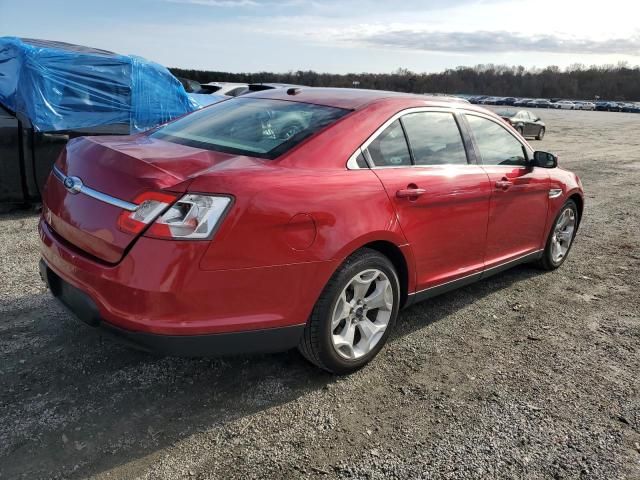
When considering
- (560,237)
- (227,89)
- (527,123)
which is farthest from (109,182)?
(527,123)

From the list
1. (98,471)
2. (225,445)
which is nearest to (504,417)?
(225,445)

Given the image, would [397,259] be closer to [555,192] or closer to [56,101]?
[555,192]

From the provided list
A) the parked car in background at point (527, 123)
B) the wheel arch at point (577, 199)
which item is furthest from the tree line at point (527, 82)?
the wheel arch at point (577, 199)

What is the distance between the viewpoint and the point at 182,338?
2408 millimetres

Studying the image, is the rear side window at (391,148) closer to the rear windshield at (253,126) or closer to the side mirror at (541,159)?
the rear windshield at (253,126)

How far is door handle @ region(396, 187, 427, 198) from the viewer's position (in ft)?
10.3

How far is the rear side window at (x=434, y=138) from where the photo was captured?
136 inches

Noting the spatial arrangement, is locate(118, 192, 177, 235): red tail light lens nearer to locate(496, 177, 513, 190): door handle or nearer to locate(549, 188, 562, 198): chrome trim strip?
locate(496, 177, 513, 190): door handle

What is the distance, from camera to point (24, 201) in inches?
244

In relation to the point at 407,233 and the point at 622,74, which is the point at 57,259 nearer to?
the point at 407,233

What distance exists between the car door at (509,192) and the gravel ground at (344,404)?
0.56 meters

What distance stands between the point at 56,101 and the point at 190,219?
5062mm

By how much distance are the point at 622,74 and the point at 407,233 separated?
137523 millimetres

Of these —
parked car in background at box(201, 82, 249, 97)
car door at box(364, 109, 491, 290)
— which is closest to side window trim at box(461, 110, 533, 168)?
car door at box(364, 109, 491, 290)
